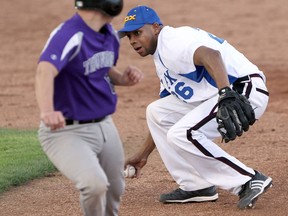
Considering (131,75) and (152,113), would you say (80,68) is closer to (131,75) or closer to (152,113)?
(131,75)

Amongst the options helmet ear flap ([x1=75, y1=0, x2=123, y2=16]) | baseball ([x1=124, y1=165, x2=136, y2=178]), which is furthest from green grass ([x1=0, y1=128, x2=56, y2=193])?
helmet ear flap ([x1=75, y1=0, x2=123, y2=16])

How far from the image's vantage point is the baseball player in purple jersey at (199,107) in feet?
21.2

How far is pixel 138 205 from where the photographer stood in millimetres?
6902

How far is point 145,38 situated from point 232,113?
0.97 meters

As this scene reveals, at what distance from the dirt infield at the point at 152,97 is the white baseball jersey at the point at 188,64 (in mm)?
894

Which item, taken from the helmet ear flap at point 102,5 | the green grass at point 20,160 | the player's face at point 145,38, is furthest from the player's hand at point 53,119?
the green grass at point 20,160

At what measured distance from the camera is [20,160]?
8352 millimetres

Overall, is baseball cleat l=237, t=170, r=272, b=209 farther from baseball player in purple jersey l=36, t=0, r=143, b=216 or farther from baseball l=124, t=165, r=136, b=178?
baseball player in purple jersey l=36, t=0, r=143, b=216

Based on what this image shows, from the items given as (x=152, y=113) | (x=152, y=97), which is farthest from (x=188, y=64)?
(x=152, y=97)

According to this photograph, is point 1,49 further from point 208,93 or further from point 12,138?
point 208,93

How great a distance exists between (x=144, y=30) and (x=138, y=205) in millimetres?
1345

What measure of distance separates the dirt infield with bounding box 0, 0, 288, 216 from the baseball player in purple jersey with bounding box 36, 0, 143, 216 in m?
1.45

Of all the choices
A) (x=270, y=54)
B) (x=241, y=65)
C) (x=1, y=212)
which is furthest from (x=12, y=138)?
(x=270, y=54)

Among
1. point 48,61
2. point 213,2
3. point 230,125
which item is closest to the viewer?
point 48,61
